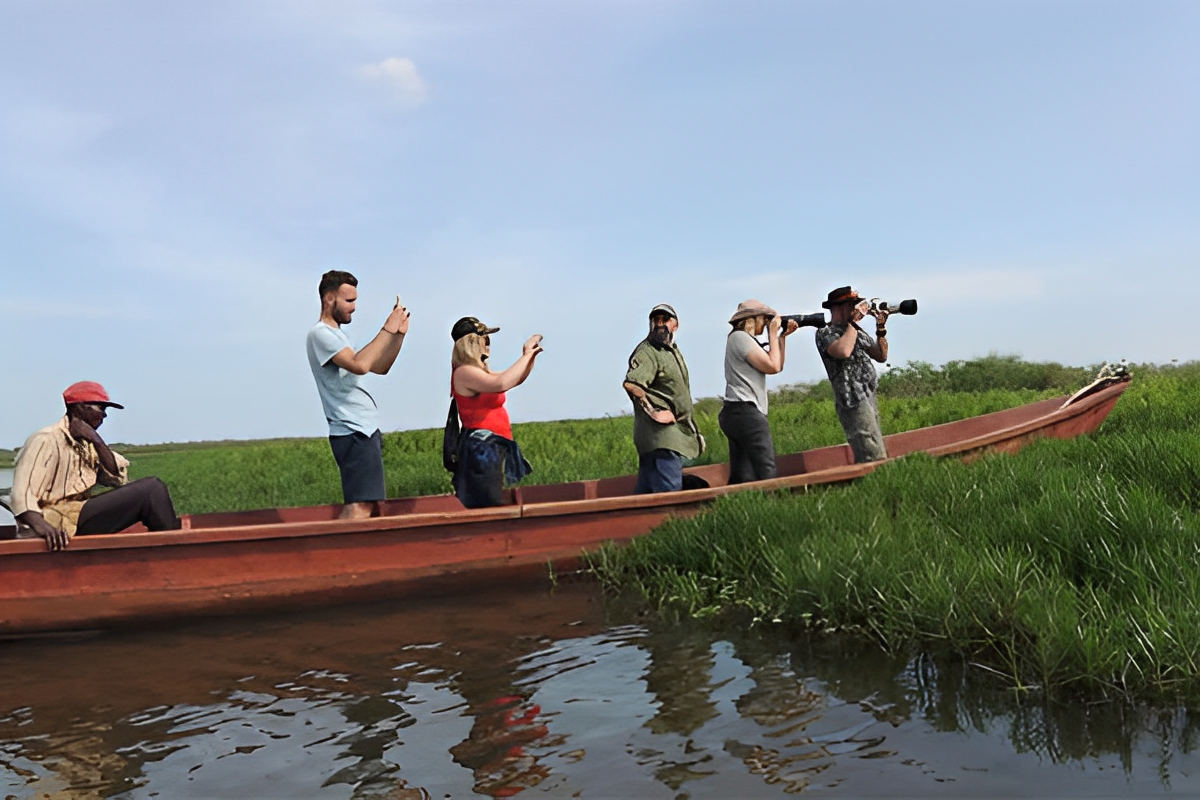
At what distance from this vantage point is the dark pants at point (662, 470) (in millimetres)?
7805

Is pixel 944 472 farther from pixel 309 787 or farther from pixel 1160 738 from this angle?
pixel 309 787

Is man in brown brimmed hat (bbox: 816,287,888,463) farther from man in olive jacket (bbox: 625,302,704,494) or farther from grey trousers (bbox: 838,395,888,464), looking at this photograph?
man in olive jacket (bbox: 625,302,704,494)

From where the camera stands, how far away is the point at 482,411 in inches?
279

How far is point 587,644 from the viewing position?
17.7ft

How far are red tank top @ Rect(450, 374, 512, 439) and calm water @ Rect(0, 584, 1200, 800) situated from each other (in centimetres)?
169

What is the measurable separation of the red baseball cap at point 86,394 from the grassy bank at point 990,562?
3.67 metres

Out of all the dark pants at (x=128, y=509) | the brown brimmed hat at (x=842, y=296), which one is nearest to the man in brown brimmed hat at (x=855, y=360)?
the brown brimmed hat at (x=842, y=296)

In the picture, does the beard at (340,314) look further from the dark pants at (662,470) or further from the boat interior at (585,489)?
the dark pants at (662,470)

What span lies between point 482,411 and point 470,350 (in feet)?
1.56

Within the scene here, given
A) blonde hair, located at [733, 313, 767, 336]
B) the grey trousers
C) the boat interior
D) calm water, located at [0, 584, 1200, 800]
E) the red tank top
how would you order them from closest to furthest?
calm water, located at [0, 584, 1200, 800] < the red tank top < blonde hair, located at [733, 313, 767, 336] < the grey trousers < the boat interior

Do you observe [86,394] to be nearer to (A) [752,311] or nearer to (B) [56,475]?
(B) [56,475]

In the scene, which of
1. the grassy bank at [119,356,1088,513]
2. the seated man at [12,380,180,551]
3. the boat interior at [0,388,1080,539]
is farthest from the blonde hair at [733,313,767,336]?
the seated man at [12,380,180,551]

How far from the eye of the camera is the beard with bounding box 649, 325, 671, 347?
7547 millimetres

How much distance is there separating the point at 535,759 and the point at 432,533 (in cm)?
357
